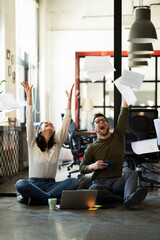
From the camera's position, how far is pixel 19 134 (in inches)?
232

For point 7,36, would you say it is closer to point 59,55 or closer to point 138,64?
point 59,55

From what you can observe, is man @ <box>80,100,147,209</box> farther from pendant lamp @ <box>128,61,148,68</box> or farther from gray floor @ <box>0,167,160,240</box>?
pendant lamp @ <box>128,61,148,68</box>

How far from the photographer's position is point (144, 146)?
16.2 ft

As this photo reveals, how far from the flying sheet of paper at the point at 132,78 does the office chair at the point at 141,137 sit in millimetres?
472

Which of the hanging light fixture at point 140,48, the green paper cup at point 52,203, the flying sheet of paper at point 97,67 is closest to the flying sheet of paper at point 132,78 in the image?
the flying sheet of paper at point 97,67

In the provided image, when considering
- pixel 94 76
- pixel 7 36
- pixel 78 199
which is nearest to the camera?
pixel 78 199

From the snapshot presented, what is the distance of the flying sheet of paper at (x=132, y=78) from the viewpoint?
4.40 metres

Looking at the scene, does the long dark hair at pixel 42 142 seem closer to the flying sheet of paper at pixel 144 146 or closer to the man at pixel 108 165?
the man at pixel 108 165

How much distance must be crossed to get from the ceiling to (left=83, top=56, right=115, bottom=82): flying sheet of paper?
1.15 feet

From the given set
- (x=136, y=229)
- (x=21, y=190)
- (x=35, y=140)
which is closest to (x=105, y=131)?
(x=35, y=140)

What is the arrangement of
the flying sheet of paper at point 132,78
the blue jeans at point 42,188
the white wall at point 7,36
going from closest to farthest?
the blue jeans at point 42,188 → the flying sheet of paper at point 132,78 → the white wall at point 7,36

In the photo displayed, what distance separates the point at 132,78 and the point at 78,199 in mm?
1462

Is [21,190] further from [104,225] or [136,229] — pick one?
[136,229]

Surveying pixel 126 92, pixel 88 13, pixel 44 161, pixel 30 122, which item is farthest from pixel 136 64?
pixel 44 161
